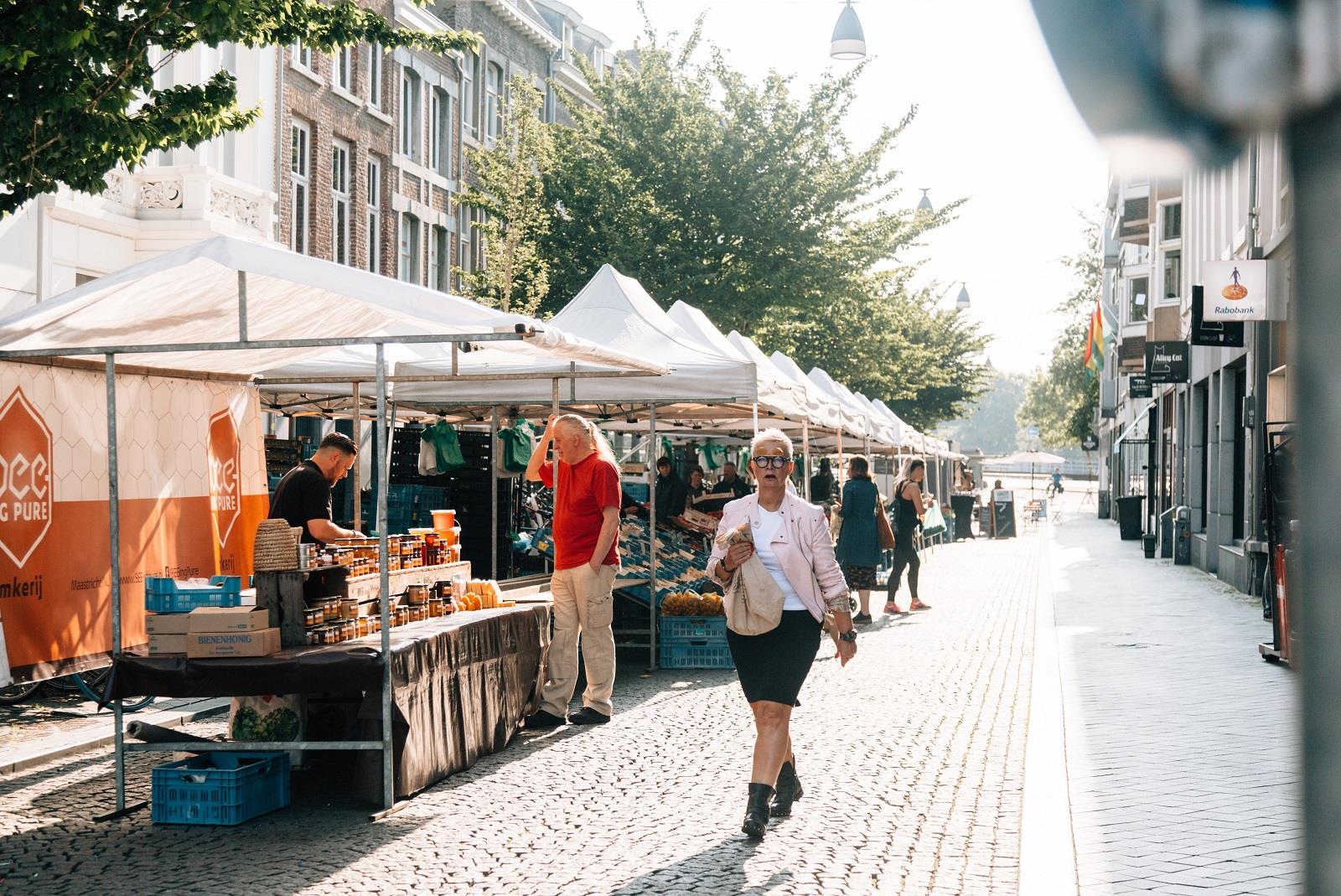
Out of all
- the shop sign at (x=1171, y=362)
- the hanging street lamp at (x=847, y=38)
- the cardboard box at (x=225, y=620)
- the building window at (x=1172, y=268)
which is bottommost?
the cardboard box at (x=225, y=620)

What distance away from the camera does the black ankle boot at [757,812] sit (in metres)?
6.45

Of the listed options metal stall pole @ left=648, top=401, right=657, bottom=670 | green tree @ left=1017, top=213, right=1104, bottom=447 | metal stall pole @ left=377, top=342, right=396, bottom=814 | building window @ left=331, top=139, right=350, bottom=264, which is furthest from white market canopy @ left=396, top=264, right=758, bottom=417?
green tree @ left=1017, top=213, right=1104, bottom=447

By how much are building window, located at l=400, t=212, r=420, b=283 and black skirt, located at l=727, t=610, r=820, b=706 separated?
29154 millimetres

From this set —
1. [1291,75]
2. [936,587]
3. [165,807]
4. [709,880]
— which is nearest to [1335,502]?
[1291,75]

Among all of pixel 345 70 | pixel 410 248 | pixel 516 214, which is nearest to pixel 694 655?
pixel 516 214

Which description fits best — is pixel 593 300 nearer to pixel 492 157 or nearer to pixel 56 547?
pixel 56 547

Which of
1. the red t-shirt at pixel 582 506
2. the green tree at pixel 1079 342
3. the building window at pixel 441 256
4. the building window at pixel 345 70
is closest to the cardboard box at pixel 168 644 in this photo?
the red t-shirt at pixel 582 506

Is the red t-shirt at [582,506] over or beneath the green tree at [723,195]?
beneath

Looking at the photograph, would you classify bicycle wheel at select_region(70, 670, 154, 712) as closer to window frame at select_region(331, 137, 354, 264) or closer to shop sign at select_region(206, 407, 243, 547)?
shop sign at select_region(206, 407, 243, 547)

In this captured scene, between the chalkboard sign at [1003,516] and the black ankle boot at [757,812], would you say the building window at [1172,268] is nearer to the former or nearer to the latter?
the chalkboard sign at [1003,516]

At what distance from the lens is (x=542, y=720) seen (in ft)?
31.3

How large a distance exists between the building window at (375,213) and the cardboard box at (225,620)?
87.9ft

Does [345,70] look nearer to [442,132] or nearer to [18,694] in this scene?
[442,132]

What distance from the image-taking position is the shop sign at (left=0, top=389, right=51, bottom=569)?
823 cm
